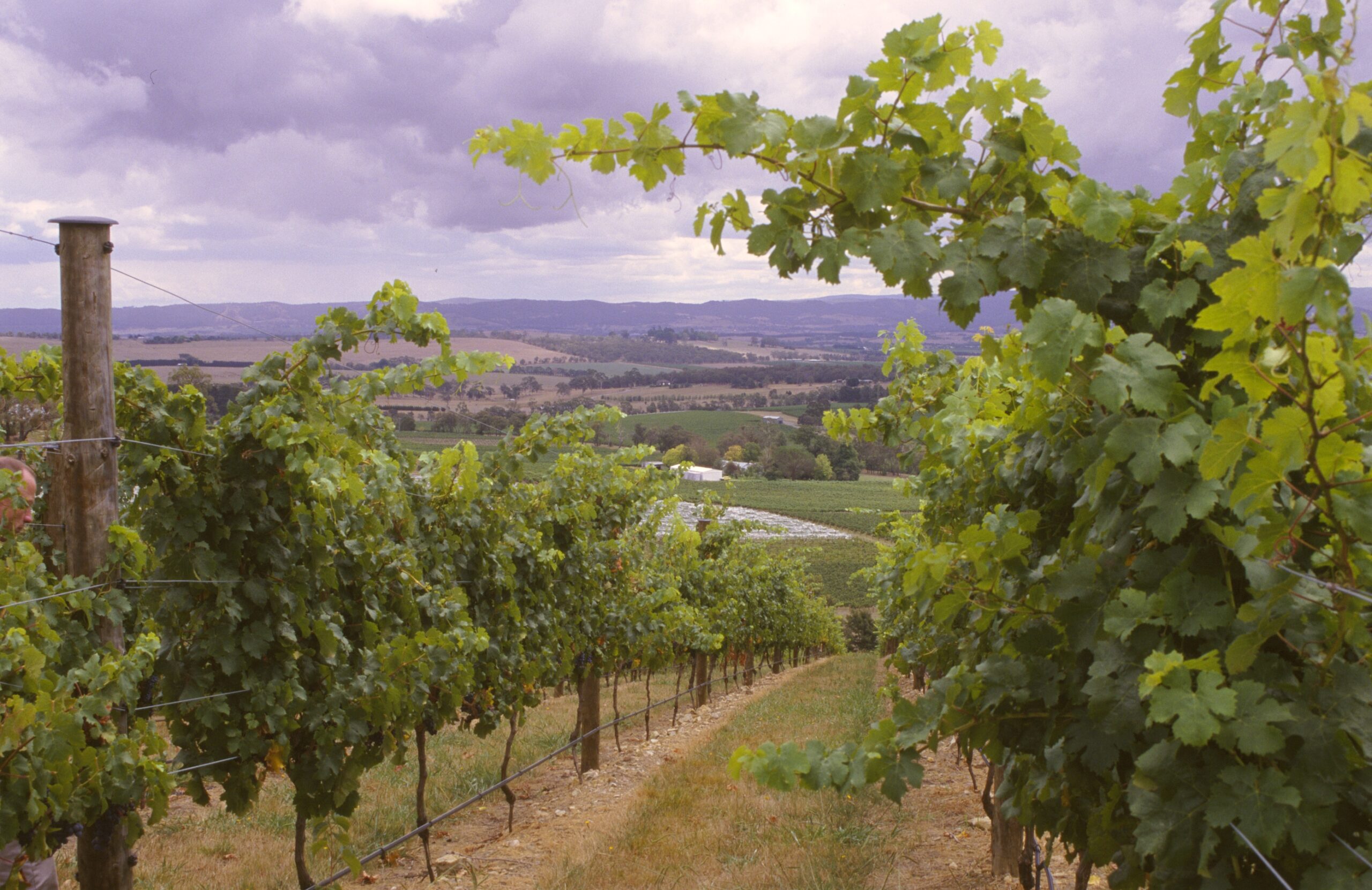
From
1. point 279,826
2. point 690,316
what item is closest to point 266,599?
point 279,826

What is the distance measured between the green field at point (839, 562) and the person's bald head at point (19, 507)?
3785cm

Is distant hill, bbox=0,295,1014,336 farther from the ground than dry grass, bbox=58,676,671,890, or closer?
farther from the ground

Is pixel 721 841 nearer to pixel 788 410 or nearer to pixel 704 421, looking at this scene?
pixel 704 421

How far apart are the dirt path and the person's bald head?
389 centimetres

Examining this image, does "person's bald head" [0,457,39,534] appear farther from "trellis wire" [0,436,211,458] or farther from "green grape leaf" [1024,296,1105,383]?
"green grape leaf" [1024,296,1105,383]

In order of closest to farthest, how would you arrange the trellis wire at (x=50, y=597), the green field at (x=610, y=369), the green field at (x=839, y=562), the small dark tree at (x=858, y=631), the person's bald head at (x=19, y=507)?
the trellis wire at (x=50, y=597)
the person's bald head at (x=19, y=507)
the small dark tree at (x=858, y=631)
the green field at (x=839, y=562)
the green field at (x=610, y=369)

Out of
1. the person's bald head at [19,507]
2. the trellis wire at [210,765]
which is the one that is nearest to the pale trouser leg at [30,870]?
the trellis wire at [210,765]

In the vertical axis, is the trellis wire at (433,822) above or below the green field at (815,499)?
above

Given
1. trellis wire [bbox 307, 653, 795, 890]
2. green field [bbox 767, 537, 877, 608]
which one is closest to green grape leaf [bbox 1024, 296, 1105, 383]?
trellis wire [bbox 307, 653, 795, 890]

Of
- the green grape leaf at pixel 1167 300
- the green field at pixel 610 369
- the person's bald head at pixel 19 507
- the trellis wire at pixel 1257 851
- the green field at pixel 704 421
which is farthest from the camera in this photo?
the green field at pixel 610 369

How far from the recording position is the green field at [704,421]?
205 ft

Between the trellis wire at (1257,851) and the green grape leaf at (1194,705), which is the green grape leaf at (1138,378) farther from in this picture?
the trellis wire at (1257,851)

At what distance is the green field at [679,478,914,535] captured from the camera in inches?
2269

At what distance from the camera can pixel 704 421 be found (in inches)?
2672
